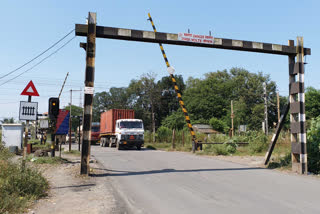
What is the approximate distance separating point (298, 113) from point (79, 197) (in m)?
8.08

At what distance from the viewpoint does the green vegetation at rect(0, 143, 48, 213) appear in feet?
17.0

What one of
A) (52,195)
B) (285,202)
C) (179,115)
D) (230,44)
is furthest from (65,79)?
(179,115)

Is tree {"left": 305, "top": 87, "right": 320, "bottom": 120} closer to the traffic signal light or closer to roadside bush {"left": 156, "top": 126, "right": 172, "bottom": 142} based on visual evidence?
roadside bush {"left": 156, "top": 126, "right": 172, "bottom": 142}

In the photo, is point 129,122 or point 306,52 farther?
point 129,122

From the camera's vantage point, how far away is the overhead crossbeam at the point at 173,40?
9.40m

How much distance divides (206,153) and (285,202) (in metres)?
12.5

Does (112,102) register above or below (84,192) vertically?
above

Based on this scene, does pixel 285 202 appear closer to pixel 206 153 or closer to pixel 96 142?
pixel 206 153

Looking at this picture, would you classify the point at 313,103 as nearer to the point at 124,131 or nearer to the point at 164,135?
the point at 164,135

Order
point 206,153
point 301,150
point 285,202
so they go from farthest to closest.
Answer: point 206,153 < point 301,150 < point 285,202

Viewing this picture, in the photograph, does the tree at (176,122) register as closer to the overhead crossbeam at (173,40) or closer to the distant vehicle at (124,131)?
the distant vehicle at (124,131)

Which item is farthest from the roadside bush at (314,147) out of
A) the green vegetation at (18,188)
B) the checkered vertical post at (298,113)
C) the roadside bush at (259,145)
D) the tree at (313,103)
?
the tree at (313,103)

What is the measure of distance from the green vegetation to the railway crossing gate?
2290 millimetres

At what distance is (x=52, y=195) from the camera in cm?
673
